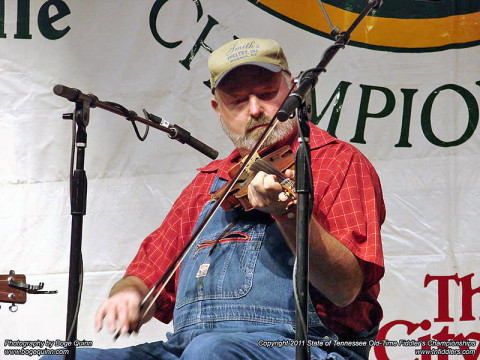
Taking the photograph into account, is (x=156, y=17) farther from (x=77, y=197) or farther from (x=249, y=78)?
(x=77, y=197)

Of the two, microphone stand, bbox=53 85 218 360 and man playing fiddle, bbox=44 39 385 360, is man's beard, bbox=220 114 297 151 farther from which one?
microphone stand, bbox=53 85 218 360

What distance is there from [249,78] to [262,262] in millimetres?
628

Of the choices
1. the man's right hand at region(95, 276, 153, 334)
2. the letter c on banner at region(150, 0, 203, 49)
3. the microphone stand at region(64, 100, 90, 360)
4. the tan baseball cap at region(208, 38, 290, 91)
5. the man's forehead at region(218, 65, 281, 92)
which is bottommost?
the man's right hand at region(95, 276, 153, 334)

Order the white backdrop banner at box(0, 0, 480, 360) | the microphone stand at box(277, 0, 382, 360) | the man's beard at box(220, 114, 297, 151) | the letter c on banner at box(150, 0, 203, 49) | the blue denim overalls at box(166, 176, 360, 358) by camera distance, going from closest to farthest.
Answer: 1. the microphone stand at box(277, 0, 382, 360)
2. the blue denim overalls at box(166, 176, 360, 358)
3. the man's beard at box(220, 114, 297, 151)
4. the white backdrop banner at box(0, 0, 480, 360)
5. the letter c on banner at box(150, 0, 203, 49)

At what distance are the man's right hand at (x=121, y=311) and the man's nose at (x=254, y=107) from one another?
2.15 ft

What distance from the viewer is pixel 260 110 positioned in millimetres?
2268

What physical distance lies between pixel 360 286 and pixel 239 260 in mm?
362

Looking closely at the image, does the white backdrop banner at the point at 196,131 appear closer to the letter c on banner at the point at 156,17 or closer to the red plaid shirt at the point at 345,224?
the letter c on banner at the point at 156,17

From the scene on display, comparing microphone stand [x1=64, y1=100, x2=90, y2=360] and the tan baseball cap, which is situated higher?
the tan baseball cap

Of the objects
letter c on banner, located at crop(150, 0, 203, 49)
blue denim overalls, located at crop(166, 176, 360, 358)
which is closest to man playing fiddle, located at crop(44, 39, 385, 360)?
blue denim overalls, located at crop(166, 176, 360, 358)

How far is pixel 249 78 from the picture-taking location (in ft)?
7.63

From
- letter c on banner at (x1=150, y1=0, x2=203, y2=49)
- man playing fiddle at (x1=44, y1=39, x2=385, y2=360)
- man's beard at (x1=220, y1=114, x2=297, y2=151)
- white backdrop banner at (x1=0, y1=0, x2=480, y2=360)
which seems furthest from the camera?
letter c on banner at (x1=150, y1=0, x2=203, y2=49)

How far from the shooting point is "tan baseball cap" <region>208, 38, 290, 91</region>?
2.30 meters

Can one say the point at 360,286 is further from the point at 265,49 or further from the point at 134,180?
the point at 134,180
